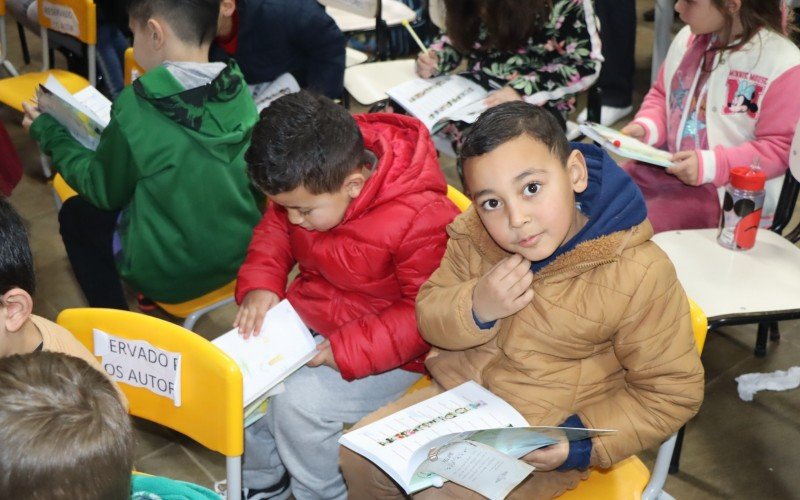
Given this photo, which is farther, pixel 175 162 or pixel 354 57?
pixel 354 57

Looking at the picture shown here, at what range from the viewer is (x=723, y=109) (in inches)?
95.7

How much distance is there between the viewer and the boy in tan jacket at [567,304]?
5.16ft

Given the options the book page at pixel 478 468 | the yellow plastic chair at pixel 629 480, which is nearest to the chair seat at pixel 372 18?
the yellow plastic chair at pixel 629 480

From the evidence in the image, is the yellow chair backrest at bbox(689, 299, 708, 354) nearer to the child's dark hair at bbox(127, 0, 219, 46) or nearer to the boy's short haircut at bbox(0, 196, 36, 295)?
the boy's short haircut at bbox(0, 196, 36, 295)

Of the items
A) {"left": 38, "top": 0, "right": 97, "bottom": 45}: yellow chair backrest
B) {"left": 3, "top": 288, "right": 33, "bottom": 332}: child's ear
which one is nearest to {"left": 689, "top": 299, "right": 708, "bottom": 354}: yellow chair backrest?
{"left": 3, "top": 288, "right": 33, "bottom": 332}: child's ear

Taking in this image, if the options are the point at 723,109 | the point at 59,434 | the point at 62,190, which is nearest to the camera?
the point at 59,434

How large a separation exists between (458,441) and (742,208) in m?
1.21

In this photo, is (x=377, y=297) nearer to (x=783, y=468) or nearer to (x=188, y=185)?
(x=188, y=185)

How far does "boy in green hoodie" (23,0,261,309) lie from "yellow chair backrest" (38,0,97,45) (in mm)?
1016

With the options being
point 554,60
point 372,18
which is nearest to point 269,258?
point 554,60

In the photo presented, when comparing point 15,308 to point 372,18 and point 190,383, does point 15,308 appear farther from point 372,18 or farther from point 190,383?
point 372,18

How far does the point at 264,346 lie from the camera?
6.40ft

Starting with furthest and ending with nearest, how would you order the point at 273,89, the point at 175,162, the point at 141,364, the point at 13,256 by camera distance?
the point at 273,89
the point at 175,162
the point at 141,364
the point at 13,256

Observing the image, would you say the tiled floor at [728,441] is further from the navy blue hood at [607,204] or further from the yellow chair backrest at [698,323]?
the navy blue hood at [607,204]
